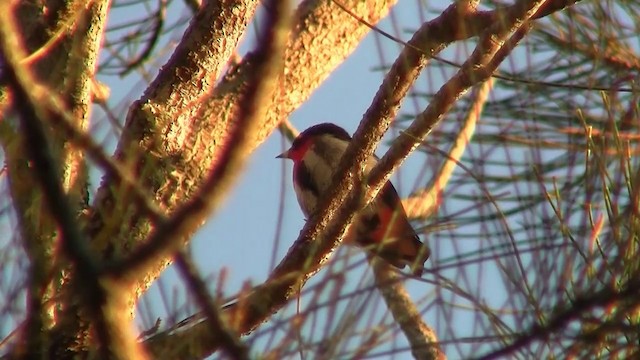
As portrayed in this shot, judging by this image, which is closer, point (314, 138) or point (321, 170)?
point (321, 170)

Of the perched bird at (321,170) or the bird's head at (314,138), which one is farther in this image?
the bird's head at (314,138)

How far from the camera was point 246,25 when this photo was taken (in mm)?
2264

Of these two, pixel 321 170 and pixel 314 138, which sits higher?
pixel 314 138

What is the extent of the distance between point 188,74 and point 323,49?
608 millimetres

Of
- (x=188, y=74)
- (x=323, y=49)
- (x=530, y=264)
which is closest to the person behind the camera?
(x=530, y=264)

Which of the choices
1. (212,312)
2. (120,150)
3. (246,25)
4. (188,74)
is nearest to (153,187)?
(120,150)

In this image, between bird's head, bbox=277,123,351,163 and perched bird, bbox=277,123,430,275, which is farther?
bird's head, bbox=277,123,351,163

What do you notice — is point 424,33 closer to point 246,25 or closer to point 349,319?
point 246,25

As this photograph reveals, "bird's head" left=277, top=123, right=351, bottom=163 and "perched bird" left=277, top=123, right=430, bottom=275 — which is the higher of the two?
"bird's head" left=277, top=123, right=351, bottom=163

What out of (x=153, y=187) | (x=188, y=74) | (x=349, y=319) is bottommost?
(x=349, y=319)

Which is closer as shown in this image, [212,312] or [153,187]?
[212,312]

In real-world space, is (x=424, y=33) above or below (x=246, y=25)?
below

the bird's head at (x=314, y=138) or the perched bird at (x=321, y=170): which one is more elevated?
the bird's head at (x=314, y=138)

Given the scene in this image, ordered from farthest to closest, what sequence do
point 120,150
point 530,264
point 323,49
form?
point 323,49 → point 120,150 → point 530,264
